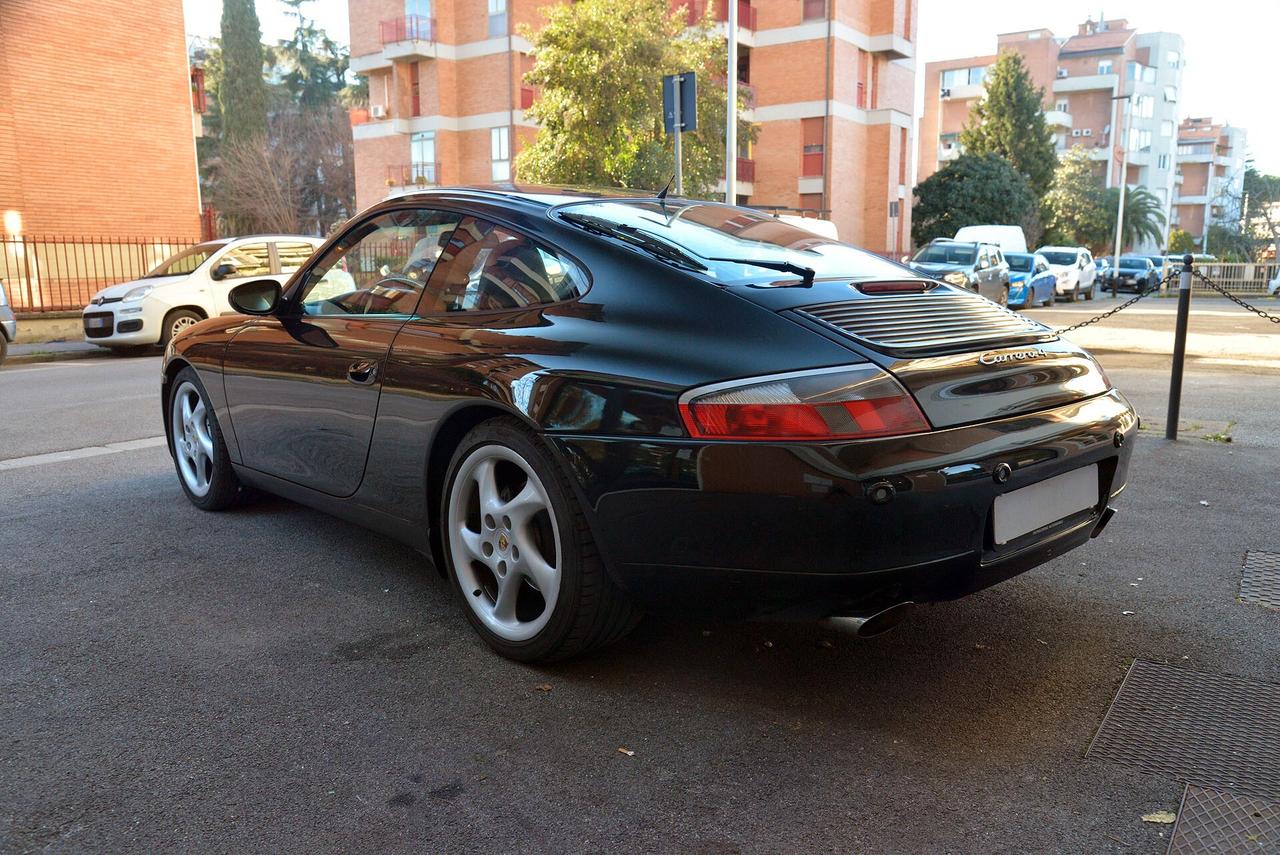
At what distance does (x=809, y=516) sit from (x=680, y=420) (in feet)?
1.30

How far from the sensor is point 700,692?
2996 mm

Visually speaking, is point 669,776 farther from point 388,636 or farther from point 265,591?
point 265,591

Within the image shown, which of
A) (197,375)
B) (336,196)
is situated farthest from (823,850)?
(336,196)

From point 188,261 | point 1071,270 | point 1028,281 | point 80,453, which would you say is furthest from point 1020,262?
point 80,453

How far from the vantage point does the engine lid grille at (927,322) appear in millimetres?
2738

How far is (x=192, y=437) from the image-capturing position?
4961 millimetres

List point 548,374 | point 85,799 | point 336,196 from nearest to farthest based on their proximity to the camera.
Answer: point 85,799, point 548,374, point 336,196

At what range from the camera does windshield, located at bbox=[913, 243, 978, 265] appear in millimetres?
22470

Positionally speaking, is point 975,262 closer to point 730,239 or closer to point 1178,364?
point 1178,364

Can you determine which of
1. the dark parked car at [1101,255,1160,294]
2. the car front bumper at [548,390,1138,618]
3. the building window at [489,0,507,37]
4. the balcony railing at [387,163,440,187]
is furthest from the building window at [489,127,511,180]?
the car front bumper at [548,390,1138,618]

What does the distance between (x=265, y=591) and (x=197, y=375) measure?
1.35m

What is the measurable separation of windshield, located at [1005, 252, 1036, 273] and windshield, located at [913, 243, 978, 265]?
13.2 ft

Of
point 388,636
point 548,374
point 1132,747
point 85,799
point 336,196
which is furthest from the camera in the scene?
point 336,196

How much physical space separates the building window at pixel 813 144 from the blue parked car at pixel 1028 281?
12.3m
